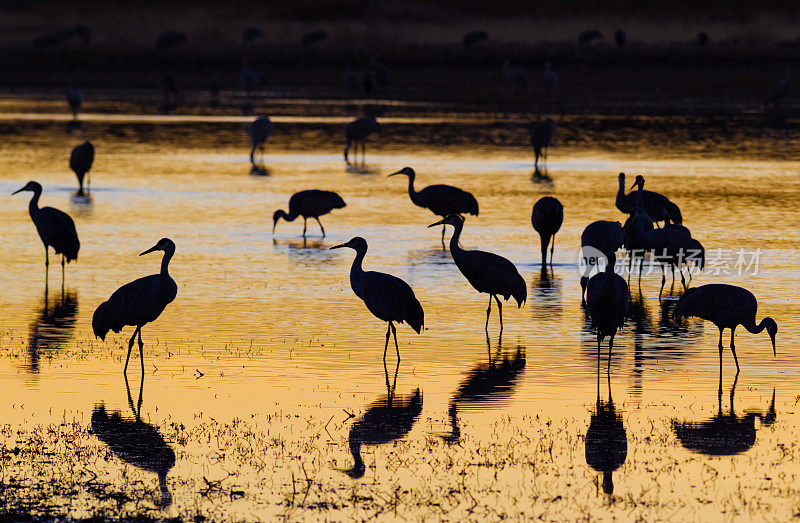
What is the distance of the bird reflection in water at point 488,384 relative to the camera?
11.5m

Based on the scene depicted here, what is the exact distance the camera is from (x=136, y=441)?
10.5 meters

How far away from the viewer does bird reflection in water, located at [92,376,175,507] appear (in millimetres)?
9789

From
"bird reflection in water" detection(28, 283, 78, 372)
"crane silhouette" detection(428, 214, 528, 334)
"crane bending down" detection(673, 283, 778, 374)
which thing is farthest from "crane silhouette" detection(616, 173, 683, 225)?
"bird reflection in water" detection(28, 283, 78, 372)

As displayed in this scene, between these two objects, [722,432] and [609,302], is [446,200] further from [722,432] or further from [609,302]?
[722,432]

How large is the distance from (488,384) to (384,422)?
1.66m

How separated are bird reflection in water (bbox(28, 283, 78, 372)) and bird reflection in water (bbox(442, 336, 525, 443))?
415cm

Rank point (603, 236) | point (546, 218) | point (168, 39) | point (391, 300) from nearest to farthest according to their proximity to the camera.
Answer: point (391, 300), point (603, 236), point (546, 218), point (168, 39)

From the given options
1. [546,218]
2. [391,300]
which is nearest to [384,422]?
[391,300]

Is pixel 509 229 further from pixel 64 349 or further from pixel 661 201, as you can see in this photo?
pixel 64 349

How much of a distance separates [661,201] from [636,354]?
6.87m

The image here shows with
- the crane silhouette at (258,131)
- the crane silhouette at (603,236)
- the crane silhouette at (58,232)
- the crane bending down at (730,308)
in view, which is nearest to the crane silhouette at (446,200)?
the crane silhouette at (603,236)

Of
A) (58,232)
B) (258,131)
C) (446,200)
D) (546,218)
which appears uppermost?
(258,131)

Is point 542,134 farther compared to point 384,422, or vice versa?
point 542,134

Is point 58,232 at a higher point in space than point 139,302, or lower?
higher
